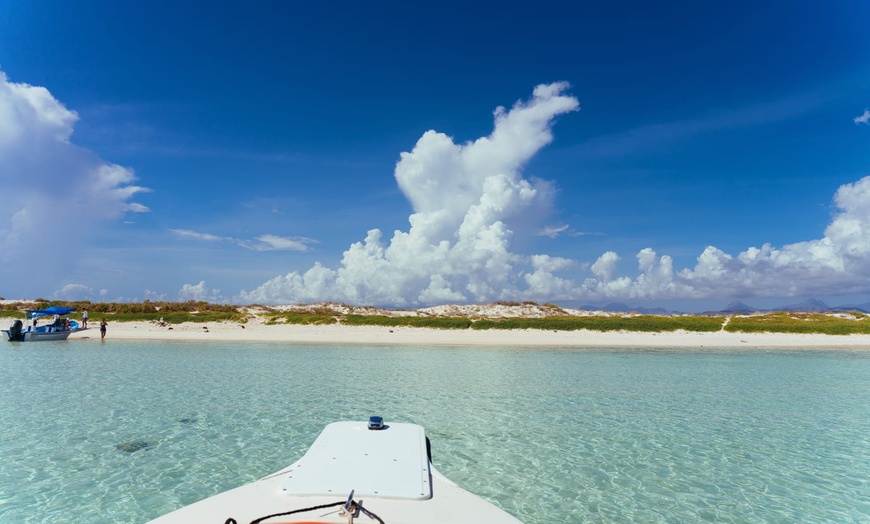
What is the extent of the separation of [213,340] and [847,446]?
50.1m

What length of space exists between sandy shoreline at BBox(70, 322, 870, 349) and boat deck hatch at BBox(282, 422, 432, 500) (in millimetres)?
39809

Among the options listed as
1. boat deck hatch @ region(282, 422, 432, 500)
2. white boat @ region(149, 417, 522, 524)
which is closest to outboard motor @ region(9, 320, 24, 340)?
boat deck hatch @ region(282, 422, 432, 500)

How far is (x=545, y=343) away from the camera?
4891 centimetres

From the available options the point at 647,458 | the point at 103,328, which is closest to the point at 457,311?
the point at 103,328

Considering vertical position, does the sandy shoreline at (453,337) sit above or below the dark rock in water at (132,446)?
above

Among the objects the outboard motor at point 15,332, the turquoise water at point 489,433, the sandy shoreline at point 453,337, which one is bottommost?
the turquoise water at point 489,433

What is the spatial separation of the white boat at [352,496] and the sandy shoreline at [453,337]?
4055 centimetres

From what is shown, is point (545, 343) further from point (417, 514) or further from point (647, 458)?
point (417, 514)

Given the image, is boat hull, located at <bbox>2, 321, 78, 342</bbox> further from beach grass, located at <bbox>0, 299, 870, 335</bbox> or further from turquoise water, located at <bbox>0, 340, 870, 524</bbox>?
turquoise water, located at <bbox>0, 340, 870, 524</bbox>

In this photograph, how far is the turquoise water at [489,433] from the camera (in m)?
9.73

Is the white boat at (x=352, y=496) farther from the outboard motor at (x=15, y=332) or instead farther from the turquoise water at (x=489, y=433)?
the outboard motor at (x=15, y=332)

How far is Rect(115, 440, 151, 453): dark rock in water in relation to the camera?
12633mm

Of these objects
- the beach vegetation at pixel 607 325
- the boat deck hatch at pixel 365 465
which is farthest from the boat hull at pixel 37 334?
the boat deck hatch at pixel 365 465

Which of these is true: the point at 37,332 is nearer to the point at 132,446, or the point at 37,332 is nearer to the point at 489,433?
the point at 132,446
